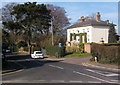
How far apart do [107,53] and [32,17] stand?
34095mm

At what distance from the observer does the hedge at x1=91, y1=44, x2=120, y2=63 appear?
74.6 ft

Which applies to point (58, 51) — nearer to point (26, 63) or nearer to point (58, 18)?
point (26, 63)

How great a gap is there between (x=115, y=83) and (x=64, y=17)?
56.4 m

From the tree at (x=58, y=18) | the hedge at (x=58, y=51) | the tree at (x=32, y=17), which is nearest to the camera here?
the hedge at (x=58, y=51)

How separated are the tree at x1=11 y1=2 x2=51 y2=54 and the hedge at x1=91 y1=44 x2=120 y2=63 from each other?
96.1 ft

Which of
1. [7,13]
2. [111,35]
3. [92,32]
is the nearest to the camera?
[92,32]

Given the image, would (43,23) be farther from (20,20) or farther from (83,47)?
(83,47)

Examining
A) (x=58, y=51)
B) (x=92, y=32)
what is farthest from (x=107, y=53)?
(x=92, y=32)

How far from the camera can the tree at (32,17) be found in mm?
53875

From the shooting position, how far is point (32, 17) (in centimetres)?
5478

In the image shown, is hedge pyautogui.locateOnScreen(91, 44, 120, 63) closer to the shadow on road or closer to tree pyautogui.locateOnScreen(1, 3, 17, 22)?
the shadow on road

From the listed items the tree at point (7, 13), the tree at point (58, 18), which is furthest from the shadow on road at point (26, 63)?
the tree at point (58, 18)

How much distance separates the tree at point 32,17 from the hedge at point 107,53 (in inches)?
1153

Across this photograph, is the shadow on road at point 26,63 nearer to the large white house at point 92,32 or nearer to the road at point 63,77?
the road at point 63,77
